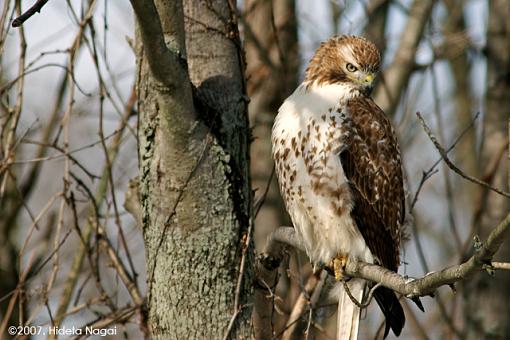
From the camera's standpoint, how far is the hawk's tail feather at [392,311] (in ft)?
13.0

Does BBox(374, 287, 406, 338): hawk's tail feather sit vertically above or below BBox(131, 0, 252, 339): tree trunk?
below

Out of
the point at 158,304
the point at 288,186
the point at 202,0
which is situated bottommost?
the point at 158,304

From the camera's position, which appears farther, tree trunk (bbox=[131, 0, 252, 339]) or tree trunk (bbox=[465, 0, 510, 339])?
tree trunk (bbox=[465, 0, 510, 339])

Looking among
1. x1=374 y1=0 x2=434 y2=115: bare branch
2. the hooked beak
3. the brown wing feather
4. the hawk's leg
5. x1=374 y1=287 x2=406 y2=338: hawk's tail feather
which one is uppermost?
x1=374 y1=0 x2=434 y2=115: bare branch

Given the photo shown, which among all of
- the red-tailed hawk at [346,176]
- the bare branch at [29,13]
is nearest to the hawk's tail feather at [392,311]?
the red-tailed hawk at [346,176]

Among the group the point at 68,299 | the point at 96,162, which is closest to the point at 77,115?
Result: the point at 68,299

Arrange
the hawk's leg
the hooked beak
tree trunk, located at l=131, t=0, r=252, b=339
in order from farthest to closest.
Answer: the hooked beak → the hawk's leg → tree trunk, located at l=131, t=0, r=252, b=339

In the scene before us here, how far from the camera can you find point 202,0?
12.3ft

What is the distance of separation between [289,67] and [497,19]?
5.53ft

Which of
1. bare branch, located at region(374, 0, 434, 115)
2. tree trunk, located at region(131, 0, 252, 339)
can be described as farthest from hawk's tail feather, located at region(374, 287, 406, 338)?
bare branch, located at region(374, 0, 434, 115)

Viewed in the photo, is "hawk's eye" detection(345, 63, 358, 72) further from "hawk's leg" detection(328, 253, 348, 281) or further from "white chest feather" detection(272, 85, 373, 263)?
"hawk's leg" detection(328, 253, 348, 281)

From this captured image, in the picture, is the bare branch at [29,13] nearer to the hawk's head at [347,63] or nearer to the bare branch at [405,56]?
the hawk's head at [347,63]

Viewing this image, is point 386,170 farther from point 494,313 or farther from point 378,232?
point 494,313

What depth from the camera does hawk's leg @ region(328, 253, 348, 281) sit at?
13.3 feet
